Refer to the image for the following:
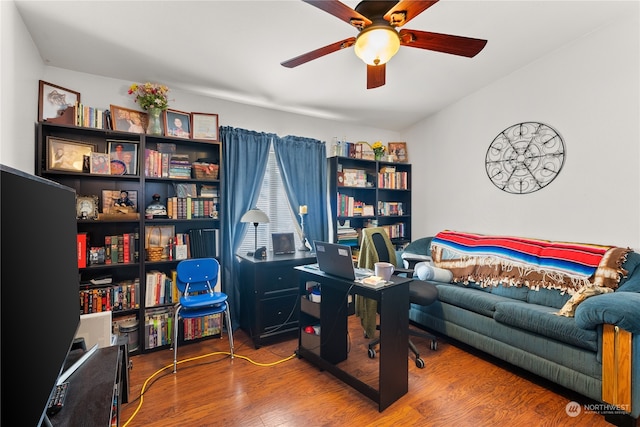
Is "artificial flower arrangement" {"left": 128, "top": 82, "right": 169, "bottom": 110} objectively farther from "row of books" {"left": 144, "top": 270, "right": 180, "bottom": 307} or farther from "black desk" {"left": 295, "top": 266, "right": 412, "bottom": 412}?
"black desk" {"left": 295, "top": 266, "right": 412, "bottom": 412}

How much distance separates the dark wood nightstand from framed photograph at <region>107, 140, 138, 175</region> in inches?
49.5

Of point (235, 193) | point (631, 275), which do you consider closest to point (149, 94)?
point (235, 193)

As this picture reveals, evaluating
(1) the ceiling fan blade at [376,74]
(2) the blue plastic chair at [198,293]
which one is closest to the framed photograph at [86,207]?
(2) the blue plastic chair at [198,293]

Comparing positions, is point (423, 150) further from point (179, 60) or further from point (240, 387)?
point (240, 387)

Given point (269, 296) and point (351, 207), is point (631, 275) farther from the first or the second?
point (269, 296)

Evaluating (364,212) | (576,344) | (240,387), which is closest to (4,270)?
(240,387)

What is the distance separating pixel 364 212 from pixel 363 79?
5.41 feet

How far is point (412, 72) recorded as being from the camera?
2.87 m

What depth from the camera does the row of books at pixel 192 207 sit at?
2699 millimetres

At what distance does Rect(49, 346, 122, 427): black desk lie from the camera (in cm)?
95

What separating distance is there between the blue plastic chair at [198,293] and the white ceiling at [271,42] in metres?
1.68

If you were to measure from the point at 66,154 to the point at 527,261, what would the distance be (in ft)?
13.1

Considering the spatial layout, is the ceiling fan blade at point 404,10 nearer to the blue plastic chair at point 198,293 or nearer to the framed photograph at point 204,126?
the framed photograph at point 204,126

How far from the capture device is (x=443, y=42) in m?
1.67
